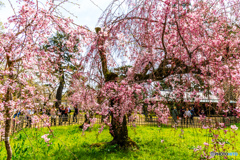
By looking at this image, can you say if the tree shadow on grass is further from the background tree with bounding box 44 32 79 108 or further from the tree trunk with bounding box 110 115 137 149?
the background tree with bounding box 44 32 79 108

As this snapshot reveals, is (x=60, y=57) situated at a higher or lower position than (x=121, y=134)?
higher

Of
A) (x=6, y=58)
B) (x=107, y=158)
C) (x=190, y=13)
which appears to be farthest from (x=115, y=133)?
(x=190, y=13)

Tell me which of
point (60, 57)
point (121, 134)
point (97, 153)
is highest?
point (60, 57)

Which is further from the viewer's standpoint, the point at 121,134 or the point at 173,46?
the point at 121,134

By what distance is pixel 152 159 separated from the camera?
4.13 meters

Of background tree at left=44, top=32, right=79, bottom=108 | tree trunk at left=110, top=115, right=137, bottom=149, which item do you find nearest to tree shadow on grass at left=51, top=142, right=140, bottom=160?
tree trunk at left=110, top=115, right=137, bottom=149

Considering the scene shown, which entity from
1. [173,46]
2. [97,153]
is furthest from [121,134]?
[173,46]

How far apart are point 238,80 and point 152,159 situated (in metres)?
2.84

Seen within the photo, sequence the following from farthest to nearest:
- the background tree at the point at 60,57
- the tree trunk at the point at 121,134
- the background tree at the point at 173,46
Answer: the tree trunk at the point at 121,134 → the background tree at the point at 60,57 → the background tree at the point at 173,46

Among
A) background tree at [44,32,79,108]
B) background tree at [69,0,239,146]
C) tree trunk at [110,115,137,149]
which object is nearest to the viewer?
background tree at [69,0,239,146]

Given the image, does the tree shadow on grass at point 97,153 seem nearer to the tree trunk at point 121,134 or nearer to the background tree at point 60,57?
the tree trunk at point 121,134

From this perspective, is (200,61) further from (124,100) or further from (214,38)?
(124,100)

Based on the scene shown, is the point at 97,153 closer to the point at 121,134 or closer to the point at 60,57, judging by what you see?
the point at 121,134

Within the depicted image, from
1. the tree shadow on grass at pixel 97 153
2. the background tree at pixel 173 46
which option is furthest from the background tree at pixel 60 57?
the tree shadow on grass at pixel 97 153
